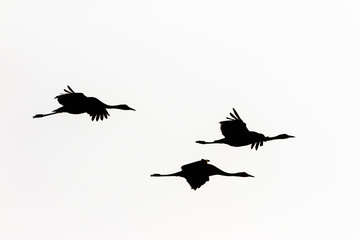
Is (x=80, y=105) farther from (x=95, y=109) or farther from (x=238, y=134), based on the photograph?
(x=238, y=134)

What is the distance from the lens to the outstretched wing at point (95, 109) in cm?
4097

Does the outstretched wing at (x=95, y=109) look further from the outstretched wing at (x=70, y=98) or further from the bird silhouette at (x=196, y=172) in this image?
the bird silhouette at (x=196, y=172)

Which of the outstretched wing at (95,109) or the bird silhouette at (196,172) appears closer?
the bird silhouette at (196,172)

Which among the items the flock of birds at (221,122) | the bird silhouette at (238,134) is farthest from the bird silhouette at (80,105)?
the bird silhouette at (238,134)

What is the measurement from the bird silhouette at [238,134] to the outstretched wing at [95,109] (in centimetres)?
468

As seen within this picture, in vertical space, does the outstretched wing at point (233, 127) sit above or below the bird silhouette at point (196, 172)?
above

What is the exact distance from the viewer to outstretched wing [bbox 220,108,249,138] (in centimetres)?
4109

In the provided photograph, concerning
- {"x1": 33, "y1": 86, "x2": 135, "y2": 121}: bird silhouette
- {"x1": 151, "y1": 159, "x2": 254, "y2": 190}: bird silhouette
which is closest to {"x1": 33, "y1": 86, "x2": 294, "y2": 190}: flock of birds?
{"x1": 33, "y1": 86, "x2": 135, "y2": 121}: bird silhouette

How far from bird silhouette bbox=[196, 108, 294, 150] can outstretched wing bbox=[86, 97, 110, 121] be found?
184 inches

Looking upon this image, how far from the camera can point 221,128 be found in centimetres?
4150

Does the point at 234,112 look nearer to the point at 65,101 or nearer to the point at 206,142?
the point at 206,142

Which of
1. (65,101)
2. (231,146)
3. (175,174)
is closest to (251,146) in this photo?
(231,146)

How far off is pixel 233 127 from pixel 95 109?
17.8 ft

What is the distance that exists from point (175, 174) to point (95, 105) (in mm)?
4671
